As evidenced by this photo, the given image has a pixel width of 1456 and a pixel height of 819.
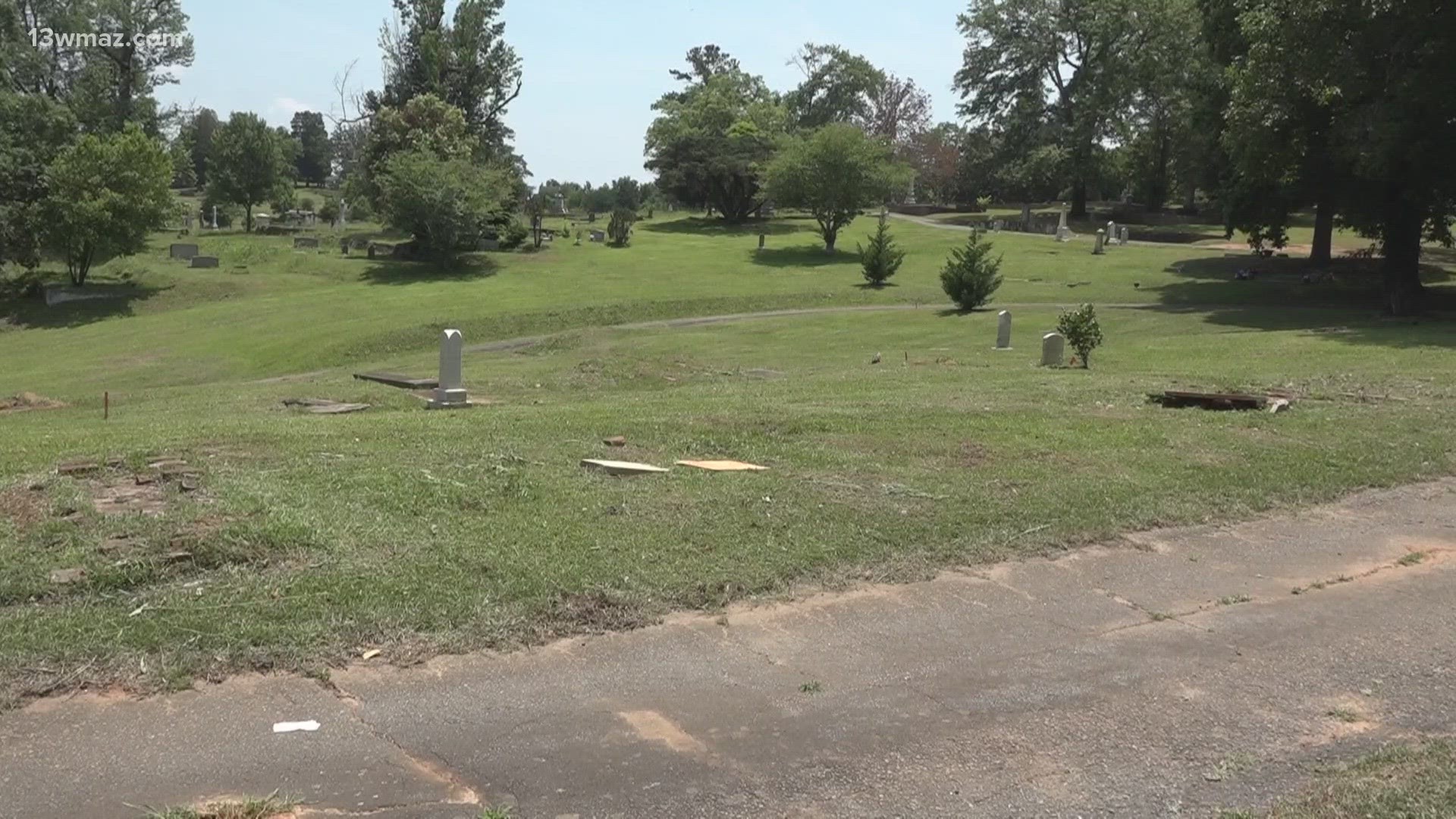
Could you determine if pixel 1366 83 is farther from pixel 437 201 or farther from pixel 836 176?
pixel 437 201

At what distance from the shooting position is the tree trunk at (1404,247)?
32625 millimetres

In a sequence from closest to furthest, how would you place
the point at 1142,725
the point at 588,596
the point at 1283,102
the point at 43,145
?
the point at 1142,725, the point at 588,596, the point at 1283,102, the point at 43,145

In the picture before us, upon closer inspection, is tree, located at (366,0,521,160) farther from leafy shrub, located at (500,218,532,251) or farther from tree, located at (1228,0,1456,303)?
tree, located at (1228,0,1456,303)

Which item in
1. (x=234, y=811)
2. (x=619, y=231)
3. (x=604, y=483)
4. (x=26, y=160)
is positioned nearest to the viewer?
(x=234, y=811)

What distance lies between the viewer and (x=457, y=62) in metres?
73.8

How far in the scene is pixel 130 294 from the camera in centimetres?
4481

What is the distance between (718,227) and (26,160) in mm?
39577

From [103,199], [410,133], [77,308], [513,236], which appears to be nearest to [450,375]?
[77,308]

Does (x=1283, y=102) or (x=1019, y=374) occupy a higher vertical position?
(x=1283, y=102)

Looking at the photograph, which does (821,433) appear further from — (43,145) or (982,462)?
(43,145)

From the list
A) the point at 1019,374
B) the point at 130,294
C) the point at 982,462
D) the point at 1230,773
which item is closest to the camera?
the point at 1230,773

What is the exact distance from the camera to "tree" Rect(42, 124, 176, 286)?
145 ft

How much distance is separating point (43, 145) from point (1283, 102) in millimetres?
50621

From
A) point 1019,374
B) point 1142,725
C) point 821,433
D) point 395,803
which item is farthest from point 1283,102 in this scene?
point 395,803
